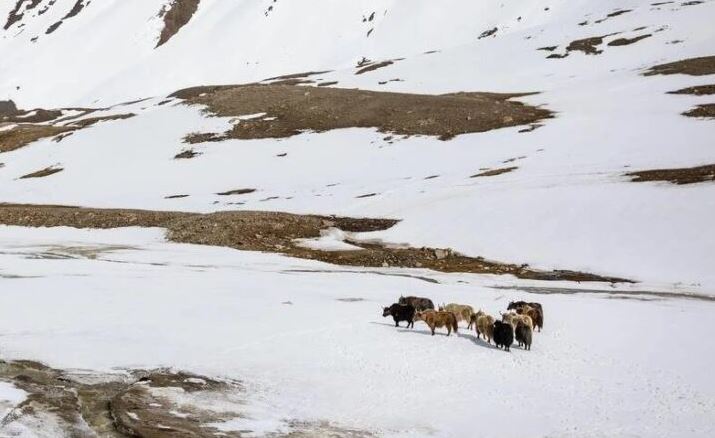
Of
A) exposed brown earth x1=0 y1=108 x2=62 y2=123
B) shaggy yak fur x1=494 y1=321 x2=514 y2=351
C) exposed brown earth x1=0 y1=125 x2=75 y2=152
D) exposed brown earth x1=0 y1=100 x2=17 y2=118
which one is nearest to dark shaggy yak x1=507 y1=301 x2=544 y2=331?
shaggy yak fur x1=494 y1=321 x2=514 y2=351

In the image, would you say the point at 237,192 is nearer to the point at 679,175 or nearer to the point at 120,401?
the point at 679,175

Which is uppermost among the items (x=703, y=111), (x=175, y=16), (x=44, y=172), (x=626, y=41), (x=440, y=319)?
(x=175, y=16)

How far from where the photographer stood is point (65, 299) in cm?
1853

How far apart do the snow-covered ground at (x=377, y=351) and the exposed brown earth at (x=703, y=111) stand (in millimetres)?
39542

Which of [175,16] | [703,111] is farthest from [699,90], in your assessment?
[175,16]

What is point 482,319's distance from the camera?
15125mm

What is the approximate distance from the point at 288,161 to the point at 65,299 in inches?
1635

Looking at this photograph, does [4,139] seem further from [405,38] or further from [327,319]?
[405,38]

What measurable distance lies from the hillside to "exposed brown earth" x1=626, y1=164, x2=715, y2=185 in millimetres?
264

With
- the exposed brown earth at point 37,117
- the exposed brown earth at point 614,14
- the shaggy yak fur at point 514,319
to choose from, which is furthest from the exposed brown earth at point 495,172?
the exposed brown earth at point 37,117

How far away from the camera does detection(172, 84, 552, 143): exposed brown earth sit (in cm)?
6444

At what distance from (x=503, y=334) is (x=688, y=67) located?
73.9 metres

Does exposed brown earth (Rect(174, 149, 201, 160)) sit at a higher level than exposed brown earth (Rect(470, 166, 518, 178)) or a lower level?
higher

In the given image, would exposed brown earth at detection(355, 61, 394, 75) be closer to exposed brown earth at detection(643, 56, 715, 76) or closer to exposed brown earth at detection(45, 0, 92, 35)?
exposed brown earth at detection(643, 56, 715, 76)
